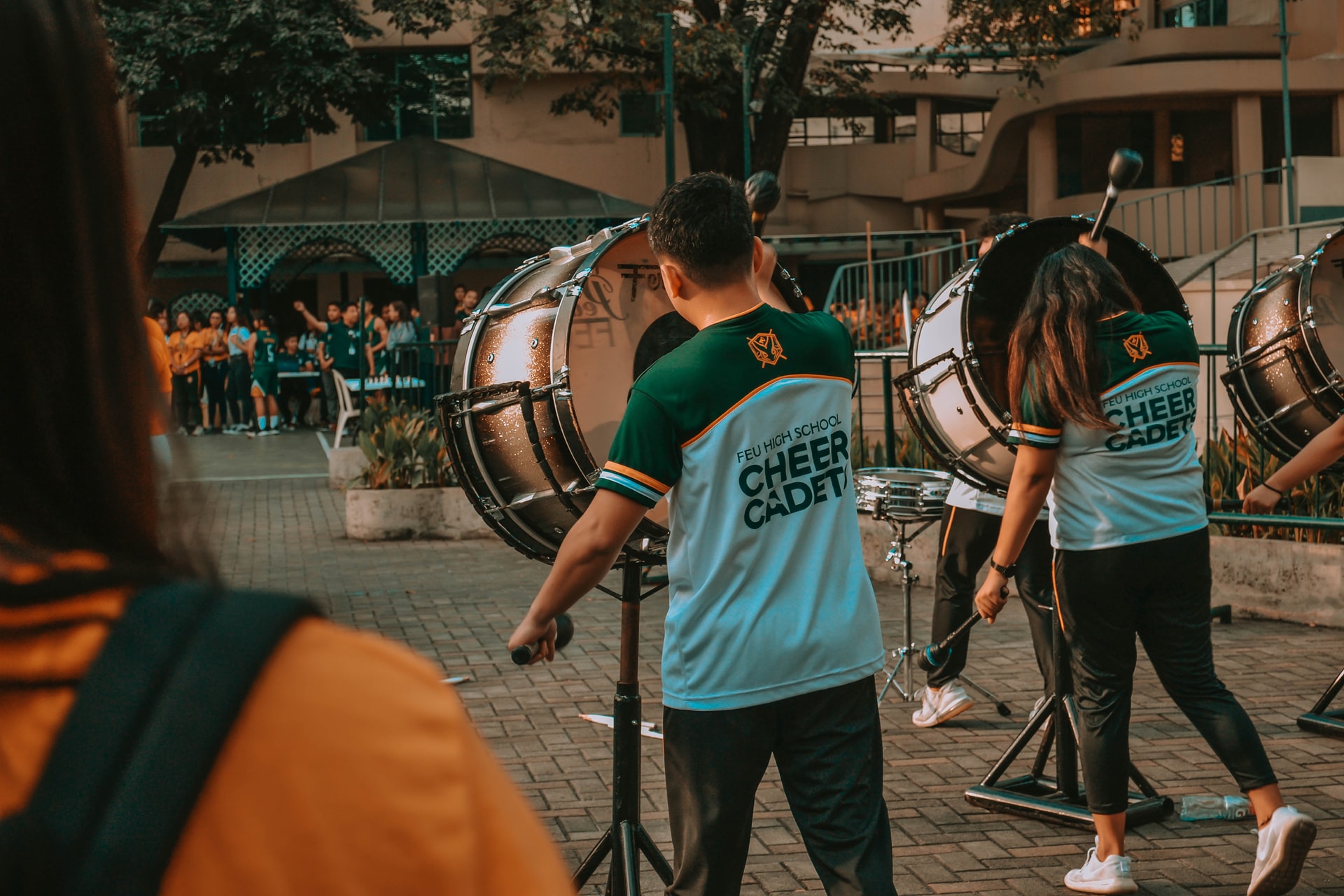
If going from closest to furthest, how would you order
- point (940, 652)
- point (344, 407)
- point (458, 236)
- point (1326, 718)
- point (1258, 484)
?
point (940, 652) < point (1326, 718) < point (1258, 484) < point (344, 407) < point (458, 236)

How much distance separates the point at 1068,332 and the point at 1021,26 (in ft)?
76.9

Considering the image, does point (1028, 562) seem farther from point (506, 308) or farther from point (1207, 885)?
point (506, 308)

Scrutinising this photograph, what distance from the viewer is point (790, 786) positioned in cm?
336

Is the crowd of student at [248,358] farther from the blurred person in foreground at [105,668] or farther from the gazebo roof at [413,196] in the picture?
the blurred person in foreground at [105,668]

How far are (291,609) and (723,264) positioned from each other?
2671mm

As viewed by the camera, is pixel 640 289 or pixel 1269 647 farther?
pixel 1269 647

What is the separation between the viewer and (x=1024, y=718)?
21.6 ft

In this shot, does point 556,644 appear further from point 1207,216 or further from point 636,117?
point 636,117

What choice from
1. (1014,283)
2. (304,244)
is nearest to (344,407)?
(304,244)

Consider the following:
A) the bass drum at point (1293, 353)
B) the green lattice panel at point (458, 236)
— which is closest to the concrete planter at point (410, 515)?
the bass drum at point (1293, 353)

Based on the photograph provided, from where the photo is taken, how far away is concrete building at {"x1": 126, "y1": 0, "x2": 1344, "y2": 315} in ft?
102

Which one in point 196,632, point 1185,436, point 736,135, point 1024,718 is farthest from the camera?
point 736,135

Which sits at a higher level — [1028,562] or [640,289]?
[640,289]

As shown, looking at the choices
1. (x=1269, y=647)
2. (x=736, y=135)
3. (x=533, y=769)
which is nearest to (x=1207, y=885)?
(x=533, y=769)
